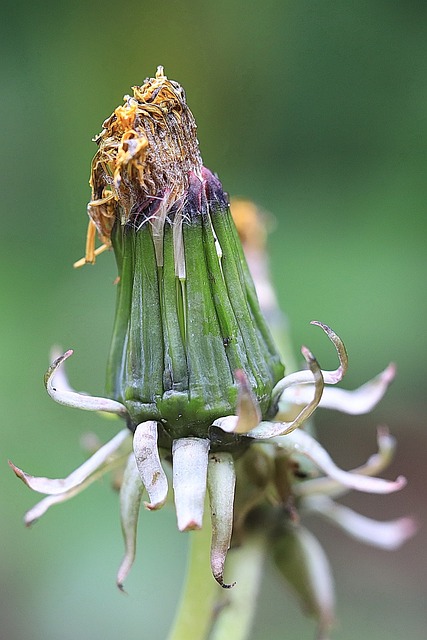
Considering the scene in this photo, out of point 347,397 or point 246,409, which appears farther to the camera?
point 347,397

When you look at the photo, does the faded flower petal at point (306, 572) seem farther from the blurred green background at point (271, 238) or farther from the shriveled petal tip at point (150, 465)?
the blurred green background at point (271, 238)

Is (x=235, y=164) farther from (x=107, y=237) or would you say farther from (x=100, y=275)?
(x=107, y=237)

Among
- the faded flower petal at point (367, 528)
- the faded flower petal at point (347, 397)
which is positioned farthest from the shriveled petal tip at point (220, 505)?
the faded flower petal at point (367, 528)

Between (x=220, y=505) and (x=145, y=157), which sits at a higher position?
(x=145, y=157)

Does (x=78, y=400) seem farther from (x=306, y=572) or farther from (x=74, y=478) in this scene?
(x=306, y=572)

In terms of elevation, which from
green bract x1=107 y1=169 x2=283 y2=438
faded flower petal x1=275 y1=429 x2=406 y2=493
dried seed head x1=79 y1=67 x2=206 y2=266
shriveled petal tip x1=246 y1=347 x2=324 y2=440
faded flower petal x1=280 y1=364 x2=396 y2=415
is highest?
dried seed head x1=79 y1=67 x2=206 y2=266

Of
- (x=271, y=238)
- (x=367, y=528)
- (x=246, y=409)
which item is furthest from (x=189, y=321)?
(x=271, y=238)

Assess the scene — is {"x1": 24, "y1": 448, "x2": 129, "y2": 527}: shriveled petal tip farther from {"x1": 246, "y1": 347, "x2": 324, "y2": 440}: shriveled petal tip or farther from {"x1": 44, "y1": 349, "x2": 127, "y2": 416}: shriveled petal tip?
{"x1": 246, "y1": 347, "x2": 324, "y2": 440}: shriveled petal tip

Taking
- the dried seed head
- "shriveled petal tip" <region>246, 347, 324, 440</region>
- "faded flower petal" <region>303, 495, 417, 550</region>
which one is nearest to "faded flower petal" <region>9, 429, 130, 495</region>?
"shriveled petal tip" <region>246, 347, 324, 440</region>

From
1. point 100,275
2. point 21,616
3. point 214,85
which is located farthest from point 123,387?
point 214,85
